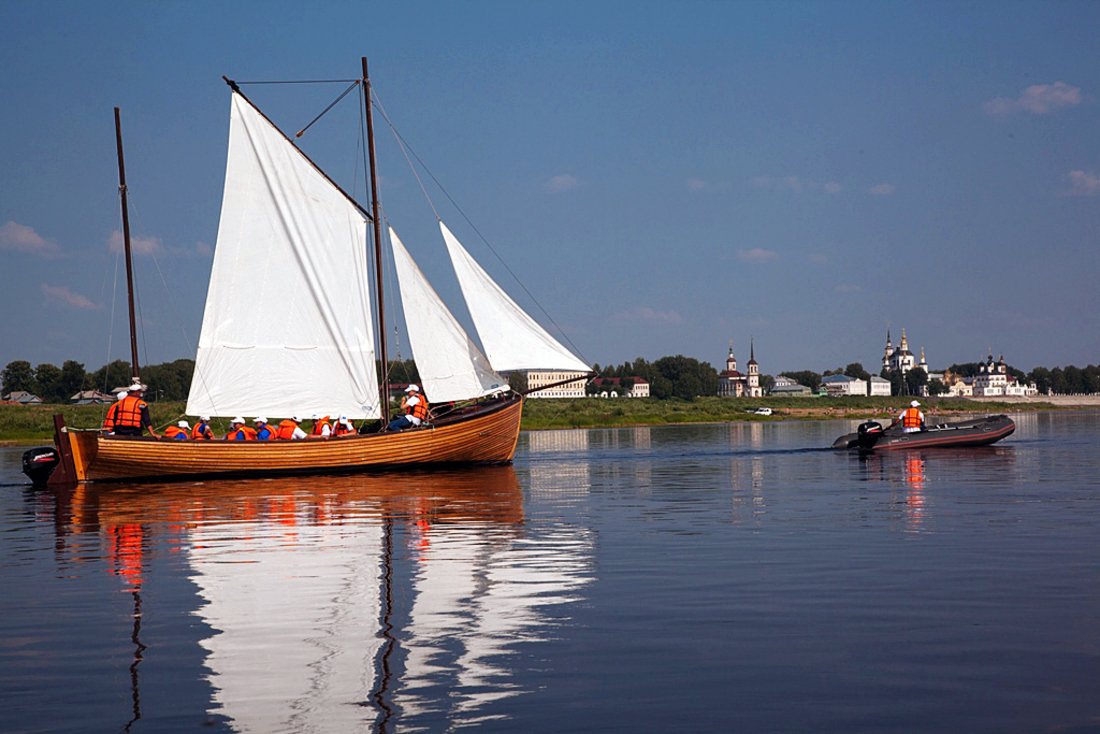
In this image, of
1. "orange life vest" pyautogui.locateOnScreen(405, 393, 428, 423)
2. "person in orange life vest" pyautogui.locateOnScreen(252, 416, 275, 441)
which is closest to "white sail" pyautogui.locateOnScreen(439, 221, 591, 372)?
"orange life vest" pyautogui.locateOnScreen(405, 393, 428, 423)

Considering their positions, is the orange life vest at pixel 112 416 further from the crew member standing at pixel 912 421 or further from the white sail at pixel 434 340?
the crew member standing at pixel 912 421

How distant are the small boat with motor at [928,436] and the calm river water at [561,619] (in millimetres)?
21577

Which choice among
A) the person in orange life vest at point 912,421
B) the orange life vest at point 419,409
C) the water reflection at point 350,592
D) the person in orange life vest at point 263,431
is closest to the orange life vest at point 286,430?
the person in orange life vest at point 263,431

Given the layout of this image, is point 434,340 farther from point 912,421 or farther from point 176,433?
point 912,421

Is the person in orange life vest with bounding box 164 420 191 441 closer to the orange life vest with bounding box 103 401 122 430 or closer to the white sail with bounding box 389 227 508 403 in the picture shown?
the orange life vest with bounding box 103 401 122 430

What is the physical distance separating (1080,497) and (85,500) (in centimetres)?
2320

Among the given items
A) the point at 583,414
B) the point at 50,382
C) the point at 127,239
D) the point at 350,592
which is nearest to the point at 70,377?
the point at 50,382

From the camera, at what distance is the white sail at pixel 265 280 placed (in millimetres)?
35750

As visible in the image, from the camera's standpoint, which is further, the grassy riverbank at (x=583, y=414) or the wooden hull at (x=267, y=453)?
the grassy riverbank at (x=583, y=414)

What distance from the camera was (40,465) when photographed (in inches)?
1346

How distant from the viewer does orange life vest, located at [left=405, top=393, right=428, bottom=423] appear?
37.2m

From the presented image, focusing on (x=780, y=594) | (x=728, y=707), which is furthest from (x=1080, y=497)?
(x=728, y=707)

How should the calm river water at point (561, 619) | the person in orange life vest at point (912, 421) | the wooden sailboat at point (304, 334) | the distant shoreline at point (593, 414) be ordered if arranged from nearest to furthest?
1. the calm river water at point (561, 619)
2. the wooden sailboat at point (304, 334)
3. the person in orange life vest at point (912, 421)
4. the distant shoreline at point (593, 414)

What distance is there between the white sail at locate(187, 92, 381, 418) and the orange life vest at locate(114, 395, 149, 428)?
1.66 m
